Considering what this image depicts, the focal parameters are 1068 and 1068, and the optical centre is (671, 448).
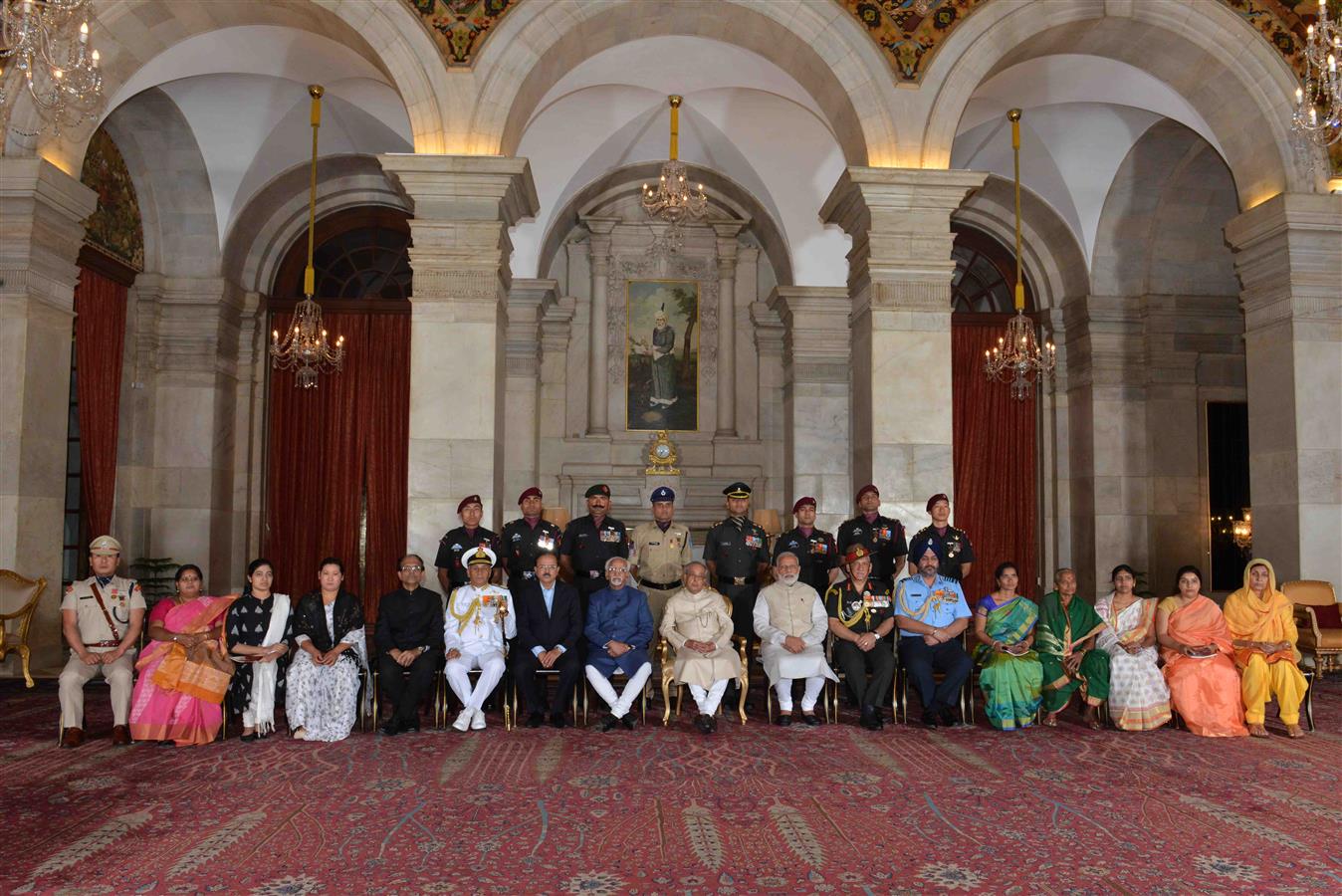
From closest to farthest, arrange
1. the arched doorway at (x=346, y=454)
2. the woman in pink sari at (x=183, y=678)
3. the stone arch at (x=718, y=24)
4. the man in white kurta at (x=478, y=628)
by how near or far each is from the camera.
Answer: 1. the woman in pink sari at (x=183, y=678)
2. the man in white kurta at (x=478, y=628)
3. the stone arch at (x=718, y=24)
4. the arched doorway at (x=346, y=454)

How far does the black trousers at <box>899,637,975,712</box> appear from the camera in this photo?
697 cm

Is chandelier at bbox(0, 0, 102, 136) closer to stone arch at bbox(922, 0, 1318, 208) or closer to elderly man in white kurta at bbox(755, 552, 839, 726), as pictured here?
elderly man in white kurta at bbox(755, 552, 839, 726)

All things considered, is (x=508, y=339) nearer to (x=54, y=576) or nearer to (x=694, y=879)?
(x=54, y=576)

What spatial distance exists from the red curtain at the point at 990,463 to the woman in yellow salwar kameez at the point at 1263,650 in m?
6.31

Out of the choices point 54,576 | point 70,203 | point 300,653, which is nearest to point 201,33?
point 70,203

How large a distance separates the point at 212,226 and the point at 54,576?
16.5 feet

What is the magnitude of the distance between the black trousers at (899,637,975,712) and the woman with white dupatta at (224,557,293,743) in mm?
3993

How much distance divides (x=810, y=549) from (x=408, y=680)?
3.11 m

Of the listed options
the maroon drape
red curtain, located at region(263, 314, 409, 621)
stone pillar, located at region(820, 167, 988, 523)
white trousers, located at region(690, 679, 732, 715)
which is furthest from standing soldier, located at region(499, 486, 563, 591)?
red curtain, located at region(263, 314, 409, 621)

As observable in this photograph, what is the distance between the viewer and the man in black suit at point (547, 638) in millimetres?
6852

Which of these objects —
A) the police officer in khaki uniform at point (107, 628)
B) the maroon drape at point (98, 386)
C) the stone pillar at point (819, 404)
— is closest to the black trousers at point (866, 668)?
the police officer in khaki uniform at point (107, 628)

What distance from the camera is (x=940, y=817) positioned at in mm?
4578

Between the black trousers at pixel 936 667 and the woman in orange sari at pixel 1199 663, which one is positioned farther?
the black trousers at pixel 936 667

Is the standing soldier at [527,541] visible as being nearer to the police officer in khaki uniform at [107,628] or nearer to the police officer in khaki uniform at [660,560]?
the police officer in khaki uniform at [660,560]
